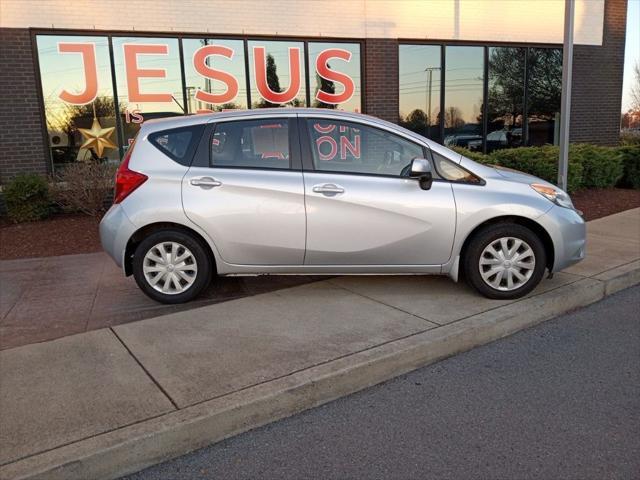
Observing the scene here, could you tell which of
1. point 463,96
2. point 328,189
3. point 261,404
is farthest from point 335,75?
point 261,404

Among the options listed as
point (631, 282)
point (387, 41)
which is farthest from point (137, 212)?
point (387, 41)

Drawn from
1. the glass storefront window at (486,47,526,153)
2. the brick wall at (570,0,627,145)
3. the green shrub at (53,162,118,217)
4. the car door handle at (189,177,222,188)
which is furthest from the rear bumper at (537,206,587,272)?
the brick wall at (570,0,627,145)

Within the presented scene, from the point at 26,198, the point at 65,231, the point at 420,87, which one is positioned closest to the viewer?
the point at 65,231

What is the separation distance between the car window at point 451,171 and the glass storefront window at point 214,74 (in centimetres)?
669

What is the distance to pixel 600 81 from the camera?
1426 centimetres

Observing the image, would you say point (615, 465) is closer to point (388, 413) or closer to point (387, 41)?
point (388, 413)

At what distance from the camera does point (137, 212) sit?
4973 millimetres

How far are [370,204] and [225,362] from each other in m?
1.89

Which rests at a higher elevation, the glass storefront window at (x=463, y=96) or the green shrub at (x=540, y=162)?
the glass storefront window at (x=463, y=96)

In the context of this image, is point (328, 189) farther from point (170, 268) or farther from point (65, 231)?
point (65, 231)

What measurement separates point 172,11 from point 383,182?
7242mm

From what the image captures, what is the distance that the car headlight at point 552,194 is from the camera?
5152 millimetres

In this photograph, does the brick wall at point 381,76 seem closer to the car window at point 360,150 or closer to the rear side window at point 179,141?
the car window at point 360,150

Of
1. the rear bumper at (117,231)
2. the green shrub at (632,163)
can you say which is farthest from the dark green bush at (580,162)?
the rear bumper at (117,231)
